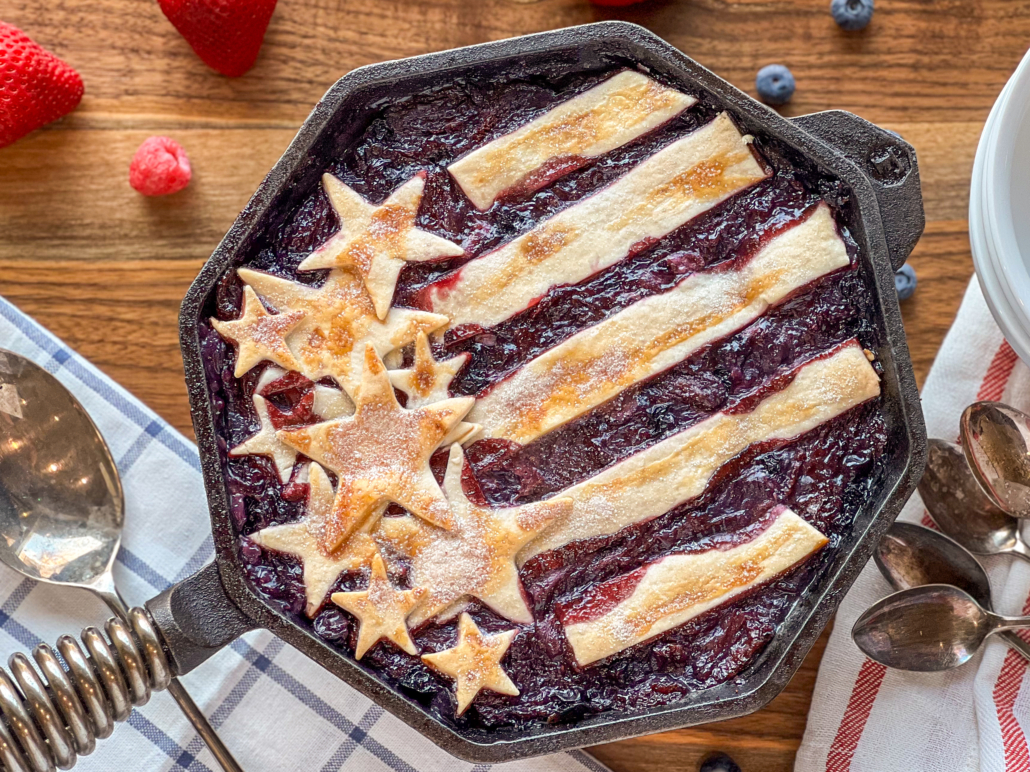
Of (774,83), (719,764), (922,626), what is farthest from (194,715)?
(774,83)

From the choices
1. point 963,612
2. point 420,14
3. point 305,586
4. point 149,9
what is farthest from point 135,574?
point 963,612

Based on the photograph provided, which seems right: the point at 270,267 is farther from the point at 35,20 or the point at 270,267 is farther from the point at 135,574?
the point at 35,20

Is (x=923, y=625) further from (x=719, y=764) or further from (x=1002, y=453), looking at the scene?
(x=719, y=764)

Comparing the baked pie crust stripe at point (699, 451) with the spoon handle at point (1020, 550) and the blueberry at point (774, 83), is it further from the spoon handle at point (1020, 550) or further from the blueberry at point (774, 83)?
the blueberry at point (774, 83)

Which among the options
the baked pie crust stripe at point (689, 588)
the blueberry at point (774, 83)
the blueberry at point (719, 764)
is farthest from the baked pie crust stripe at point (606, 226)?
the blueberry at point (719, 764)

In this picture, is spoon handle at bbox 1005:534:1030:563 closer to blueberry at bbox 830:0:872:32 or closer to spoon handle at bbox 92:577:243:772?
blueberry at bbox 830:0:872:32

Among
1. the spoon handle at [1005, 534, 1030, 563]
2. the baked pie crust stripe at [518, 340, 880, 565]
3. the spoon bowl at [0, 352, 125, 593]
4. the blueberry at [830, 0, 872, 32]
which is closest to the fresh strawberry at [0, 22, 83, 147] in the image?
the spoon bowl at [0, 352, 125, 593]
